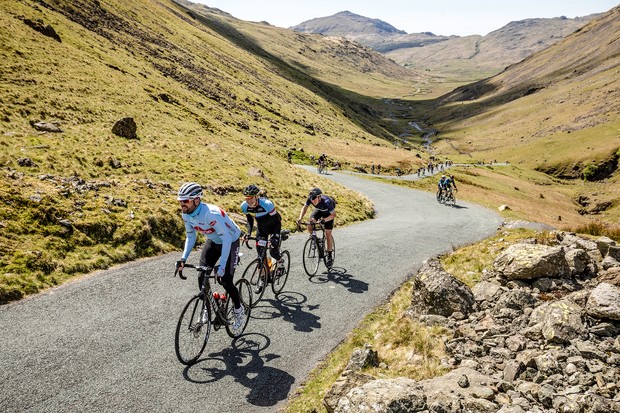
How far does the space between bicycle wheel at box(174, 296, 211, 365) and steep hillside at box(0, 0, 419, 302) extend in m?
6.69

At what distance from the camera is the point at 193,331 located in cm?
897

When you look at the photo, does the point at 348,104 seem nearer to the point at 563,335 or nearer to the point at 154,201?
the point at 154,201

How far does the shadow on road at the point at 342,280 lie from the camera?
579 inches

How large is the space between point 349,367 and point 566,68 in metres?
240

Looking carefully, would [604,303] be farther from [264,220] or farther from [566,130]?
[566,130]

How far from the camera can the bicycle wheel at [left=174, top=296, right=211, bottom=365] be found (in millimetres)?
8648

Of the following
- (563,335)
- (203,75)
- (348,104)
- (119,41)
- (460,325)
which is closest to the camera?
(563,335)

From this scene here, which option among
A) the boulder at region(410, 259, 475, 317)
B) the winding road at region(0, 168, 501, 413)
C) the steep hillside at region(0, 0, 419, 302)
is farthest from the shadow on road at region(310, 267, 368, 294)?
the steep hillside at region(0, 0, 419, 302)

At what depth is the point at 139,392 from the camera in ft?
26.1

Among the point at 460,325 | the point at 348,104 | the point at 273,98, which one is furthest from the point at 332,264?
the point at 348,104

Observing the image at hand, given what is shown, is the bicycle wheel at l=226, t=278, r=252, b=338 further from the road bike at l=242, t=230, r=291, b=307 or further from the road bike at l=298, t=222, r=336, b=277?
the road bike at l=298, t=222, r=336, b=277

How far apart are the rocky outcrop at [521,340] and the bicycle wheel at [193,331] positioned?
3.58 metres

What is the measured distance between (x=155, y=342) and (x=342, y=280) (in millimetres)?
7805

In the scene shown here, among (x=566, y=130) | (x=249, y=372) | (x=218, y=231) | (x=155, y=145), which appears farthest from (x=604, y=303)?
(x=566, y=130)
